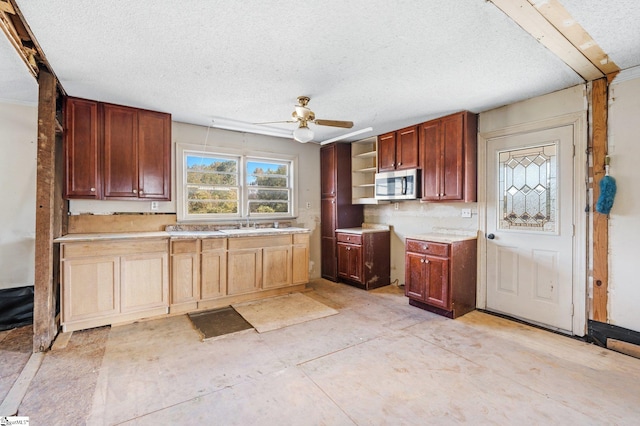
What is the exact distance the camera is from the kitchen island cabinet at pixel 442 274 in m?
3.40

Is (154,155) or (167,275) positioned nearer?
(167,275)

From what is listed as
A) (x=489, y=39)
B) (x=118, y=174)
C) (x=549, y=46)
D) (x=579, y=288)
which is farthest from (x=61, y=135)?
(x=579, y=288)

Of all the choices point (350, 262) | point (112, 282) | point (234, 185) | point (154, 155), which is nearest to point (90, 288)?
point (112, 282)

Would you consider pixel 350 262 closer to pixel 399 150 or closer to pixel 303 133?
pixel 399 150

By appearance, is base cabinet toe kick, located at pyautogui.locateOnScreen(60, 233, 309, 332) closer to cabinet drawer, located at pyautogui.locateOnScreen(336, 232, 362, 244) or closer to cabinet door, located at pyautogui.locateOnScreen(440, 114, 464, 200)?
cabinet drawer, located at pyautogui.locateOnScreen(336, 232, 362, 244)

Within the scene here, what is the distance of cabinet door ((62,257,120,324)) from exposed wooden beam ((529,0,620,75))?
406cm

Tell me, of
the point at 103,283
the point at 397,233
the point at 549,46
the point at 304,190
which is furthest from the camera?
the point at 304,190

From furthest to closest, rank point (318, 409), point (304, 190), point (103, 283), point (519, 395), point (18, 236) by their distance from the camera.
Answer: point (304, 190) < point (18, 236) < point (103, 283) < point (519, 395) < point (318, 409)

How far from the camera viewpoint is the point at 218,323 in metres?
3.24

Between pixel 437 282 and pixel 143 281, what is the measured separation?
10.7ft

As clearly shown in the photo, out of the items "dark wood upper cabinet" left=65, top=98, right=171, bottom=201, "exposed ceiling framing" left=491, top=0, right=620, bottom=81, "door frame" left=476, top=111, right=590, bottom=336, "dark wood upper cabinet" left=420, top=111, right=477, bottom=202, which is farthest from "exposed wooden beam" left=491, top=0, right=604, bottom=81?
"dark wood upper cabinet" left=65, top=98, right=171, bottom=201

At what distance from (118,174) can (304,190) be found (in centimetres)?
268

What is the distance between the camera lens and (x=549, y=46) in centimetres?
218

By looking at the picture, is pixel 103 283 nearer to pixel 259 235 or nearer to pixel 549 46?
pixel 259 235
